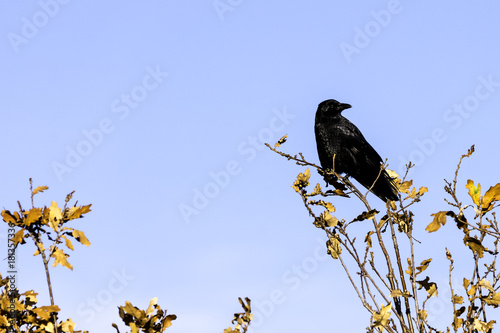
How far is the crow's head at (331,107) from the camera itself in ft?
24.1

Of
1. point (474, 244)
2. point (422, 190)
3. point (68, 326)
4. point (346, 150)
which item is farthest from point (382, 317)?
point (346, 150)

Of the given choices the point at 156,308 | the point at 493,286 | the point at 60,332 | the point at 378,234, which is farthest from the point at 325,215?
the point at 60,332

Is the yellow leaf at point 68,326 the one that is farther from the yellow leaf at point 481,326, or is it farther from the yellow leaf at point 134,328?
the yellow leaf at point 481,326

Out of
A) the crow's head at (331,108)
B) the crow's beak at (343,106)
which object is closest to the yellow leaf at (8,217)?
the crow's head at (331,108)

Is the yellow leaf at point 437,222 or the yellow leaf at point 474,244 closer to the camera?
the yellow leaf at point 437,222

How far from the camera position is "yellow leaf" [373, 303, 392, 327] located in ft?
9.21

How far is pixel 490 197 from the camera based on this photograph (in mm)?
2404

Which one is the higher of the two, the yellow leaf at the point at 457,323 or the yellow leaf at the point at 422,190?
the yellow leaf at the point at 422,190

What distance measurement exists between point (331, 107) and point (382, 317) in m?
4.81

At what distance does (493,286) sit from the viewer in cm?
303

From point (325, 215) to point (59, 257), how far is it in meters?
1.70

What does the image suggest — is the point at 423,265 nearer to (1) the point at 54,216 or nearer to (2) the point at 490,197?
(2) the point at 490,197

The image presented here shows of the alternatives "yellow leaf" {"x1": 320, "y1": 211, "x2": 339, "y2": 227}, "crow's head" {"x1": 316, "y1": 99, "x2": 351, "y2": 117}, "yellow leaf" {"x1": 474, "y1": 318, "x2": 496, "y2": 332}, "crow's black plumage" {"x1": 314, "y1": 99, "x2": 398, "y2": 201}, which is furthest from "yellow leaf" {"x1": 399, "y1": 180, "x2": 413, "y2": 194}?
"crow's head" {"x1": 316, "y1": 99, "x2": 351, "y2": 117}

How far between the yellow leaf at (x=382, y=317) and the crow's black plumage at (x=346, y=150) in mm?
4078
